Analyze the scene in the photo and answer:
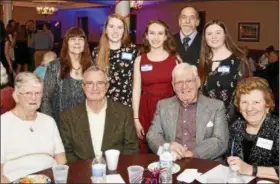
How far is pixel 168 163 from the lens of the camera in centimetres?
204

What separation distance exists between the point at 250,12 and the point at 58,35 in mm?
9981

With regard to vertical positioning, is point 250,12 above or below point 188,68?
above

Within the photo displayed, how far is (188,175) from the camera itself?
206cm

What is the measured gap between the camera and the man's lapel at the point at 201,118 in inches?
110

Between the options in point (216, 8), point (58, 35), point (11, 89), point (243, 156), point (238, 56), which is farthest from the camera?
point (58, 35)

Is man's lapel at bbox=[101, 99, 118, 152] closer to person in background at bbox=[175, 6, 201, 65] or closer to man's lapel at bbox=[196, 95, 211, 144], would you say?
man's lapel at bbox=[196, 95, 211, 144]

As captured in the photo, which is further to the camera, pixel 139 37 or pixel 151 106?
pixel 139 37

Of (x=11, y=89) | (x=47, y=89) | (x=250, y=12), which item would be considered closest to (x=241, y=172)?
(x=11, y=89)

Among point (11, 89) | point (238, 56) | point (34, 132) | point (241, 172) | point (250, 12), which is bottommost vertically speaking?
point (241, 172)

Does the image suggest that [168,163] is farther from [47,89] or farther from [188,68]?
[47,89]

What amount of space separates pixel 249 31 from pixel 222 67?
9.15m

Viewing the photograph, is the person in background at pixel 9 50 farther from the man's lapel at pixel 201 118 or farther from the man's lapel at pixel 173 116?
the man's lapel at pixel 201 118

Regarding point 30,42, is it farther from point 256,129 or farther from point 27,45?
point 256,129

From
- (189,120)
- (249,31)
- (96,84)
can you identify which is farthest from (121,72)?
(249,31)
